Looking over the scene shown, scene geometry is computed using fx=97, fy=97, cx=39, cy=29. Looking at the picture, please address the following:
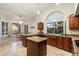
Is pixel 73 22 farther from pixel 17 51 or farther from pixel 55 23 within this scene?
pixel 17 51

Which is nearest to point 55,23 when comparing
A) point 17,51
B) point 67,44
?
point 67,44

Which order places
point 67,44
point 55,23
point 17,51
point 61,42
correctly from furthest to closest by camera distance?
point 61,42 < point 67,44 < point 17,51 < point 55,23

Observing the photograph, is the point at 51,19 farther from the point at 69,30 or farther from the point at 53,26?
the point at 69,30

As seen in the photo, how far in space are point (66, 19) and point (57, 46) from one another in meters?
1.24

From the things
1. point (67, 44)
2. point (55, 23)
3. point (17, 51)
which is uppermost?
point (55, 23)

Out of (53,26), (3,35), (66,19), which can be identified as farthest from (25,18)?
(66,19)

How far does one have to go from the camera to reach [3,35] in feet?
8.23

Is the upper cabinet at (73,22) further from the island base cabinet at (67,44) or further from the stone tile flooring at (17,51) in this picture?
the stone tile flooring at (17,51)

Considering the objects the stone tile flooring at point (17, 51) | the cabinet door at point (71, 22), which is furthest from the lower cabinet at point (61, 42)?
the cabinet door at point (71, 22)

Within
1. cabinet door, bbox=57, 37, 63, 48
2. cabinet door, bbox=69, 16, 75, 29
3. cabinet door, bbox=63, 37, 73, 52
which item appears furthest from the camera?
cabinet door, bbox=57, 37, 63, 48

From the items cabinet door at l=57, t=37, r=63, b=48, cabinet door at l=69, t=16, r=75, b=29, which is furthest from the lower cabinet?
cabinet door at l=69, t=16, r=75, b=29

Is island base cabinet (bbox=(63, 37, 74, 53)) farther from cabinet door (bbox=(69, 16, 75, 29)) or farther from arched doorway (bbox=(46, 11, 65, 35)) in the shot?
cabinet door (bbox=(69, 16, 75, 29))

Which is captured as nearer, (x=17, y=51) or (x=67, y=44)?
(x=17, y=51)

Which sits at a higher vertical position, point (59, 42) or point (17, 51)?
point (59, 42)
